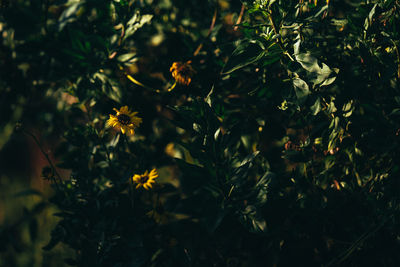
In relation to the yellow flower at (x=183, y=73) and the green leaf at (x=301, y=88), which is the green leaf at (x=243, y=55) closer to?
the green leaf at (x=301, y=88)

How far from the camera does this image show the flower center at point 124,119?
85cm

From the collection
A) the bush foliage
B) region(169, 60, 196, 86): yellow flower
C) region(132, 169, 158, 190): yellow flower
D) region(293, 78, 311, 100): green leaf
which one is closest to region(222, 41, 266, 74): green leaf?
the bush foliage

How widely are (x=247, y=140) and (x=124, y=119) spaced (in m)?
0.39

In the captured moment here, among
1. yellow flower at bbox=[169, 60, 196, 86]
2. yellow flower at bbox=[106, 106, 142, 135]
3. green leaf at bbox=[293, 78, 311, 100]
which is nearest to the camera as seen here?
green leaf at bbox=[293, 78, 311, 100]

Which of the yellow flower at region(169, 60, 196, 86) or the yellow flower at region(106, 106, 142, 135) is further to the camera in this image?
the yellow flower at region(169, 60, 196, 86)

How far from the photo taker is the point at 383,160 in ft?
2.89

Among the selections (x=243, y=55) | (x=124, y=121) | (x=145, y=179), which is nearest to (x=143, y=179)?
(x=145, y=179)

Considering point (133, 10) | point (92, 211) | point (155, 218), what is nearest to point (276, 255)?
point (155, 218)

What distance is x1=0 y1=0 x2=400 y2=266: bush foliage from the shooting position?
756 mm

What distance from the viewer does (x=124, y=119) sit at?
2.84 ft

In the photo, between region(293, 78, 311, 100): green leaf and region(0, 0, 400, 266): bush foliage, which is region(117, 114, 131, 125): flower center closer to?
region(0, 0, 400, 266): bush foliage

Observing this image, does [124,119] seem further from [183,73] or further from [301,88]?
[301,88]

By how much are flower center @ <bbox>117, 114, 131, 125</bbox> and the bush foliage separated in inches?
0.6

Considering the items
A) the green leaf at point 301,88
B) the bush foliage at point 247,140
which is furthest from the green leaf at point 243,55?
the green leaf at point 301,88
